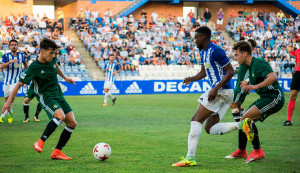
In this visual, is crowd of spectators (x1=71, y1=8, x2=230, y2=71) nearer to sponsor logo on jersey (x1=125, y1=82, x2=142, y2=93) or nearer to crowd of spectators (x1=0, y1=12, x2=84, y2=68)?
sponsor logo on jersey (x1=125, y1=82, x2=142, y2=93)

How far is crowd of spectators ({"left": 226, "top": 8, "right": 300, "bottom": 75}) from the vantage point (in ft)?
120

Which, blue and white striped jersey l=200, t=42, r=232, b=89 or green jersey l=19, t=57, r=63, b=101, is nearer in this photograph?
blue and white striped jersey l=200, t=42, r=232, b=89

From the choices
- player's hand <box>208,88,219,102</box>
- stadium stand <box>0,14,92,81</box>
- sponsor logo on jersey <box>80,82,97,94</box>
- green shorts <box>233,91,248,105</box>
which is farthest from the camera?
stadium stand <box>0,14,92,81</box>

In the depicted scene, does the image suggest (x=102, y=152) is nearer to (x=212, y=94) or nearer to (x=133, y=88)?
(x=212, y=94)

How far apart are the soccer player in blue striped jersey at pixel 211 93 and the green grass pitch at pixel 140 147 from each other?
1.56 ft

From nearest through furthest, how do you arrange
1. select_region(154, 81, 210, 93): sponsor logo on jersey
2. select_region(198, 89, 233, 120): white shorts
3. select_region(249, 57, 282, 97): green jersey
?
select_region(198, 89, 233, 120): white shorts < select_region(249, 57, 282, 97): green jersey < select_region(154, 81, 210, 93): sponsor logo on jersey

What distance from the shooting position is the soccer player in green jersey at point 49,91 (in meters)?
7.55

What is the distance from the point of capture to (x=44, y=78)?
7.71 m

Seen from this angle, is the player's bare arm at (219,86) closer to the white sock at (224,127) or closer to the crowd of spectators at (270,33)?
the white sock at (224,127)

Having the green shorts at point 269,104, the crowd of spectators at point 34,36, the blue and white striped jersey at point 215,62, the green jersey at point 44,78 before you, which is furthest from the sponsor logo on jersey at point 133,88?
the blue and white striped jersey at point 215,62

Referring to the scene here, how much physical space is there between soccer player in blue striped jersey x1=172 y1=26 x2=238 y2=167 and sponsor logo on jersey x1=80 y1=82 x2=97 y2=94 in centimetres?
2171

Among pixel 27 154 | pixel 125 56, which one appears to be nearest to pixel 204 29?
pixel 27 154

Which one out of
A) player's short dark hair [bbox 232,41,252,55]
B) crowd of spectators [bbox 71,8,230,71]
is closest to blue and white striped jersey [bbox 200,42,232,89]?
player's short dark hair [bbox 232,41,252,55]

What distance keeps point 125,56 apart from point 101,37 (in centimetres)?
286
